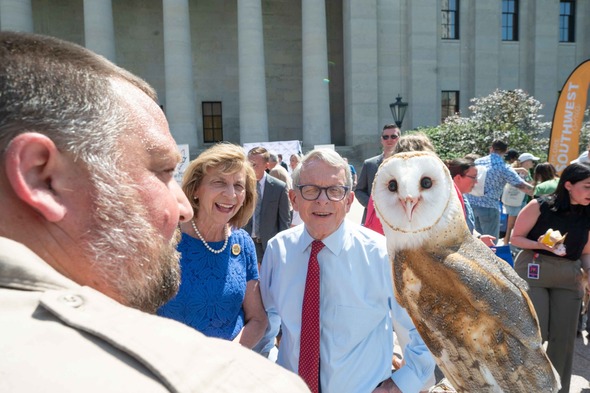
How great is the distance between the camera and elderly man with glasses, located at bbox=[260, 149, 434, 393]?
253cm

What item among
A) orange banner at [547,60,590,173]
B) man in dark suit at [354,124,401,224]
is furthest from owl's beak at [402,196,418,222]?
orange banner at [547,60,590,173]

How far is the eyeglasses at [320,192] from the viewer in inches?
110

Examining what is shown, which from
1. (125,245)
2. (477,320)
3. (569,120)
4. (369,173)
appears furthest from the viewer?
(569,120)

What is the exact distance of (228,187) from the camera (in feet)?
10.2

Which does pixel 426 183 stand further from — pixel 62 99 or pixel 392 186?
pixel 62 99

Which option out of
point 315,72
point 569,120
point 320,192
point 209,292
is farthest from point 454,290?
point 315,72

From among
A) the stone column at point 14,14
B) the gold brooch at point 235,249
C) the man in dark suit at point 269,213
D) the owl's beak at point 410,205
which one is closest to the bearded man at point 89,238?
the owl's beak at point 410,205

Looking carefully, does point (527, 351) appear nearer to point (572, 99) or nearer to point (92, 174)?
point (92, 174)

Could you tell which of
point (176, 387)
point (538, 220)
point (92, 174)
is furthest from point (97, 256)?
point (538, 220)

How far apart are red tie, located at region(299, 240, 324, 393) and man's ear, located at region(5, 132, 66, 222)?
182 cm

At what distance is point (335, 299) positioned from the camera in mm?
2621

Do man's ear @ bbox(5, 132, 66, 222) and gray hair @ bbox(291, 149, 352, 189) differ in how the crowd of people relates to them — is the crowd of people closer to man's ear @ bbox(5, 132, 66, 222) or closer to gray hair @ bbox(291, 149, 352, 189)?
man's ear @ bbox(5, 132, 66, 222)

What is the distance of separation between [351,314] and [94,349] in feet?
6.59

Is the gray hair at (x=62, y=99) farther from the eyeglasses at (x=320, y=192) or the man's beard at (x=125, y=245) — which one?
the eyeglasses at (x=320, y=192)
